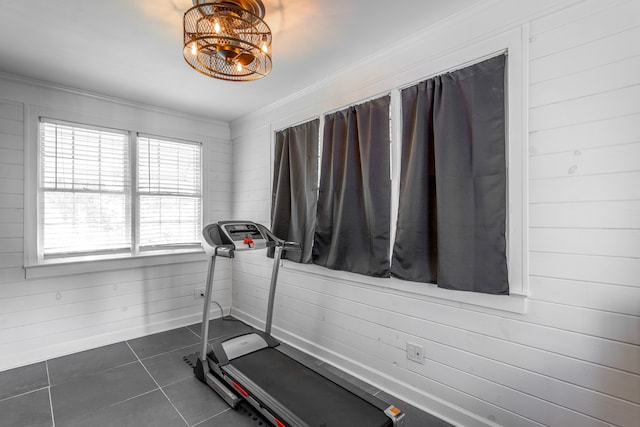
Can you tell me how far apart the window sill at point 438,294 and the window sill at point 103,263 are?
1901 millimetres

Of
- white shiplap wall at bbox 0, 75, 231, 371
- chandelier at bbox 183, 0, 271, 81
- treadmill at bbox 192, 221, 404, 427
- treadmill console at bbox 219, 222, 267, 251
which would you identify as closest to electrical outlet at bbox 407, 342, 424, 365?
treadmill at bbox 192, 221, 404, 427

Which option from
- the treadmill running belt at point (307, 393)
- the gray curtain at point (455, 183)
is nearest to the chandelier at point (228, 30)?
the gray curtain at point (455, 183)

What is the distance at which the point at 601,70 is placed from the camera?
4.90ft

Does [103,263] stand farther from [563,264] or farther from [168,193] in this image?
[563,264]

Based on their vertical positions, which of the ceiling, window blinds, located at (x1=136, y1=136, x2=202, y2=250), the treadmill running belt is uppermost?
the ceiling

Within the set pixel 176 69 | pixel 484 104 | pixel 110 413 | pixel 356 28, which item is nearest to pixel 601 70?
pixel 484 104

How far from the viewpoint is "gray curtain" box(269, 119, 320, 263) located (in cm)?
302

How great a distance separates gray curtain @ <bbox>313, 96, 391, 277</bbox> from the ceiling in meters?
0.47

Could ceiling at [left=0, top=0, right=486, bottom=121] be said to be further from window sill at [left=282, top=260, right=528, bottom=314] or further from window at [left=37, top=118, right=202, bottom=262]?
window sill at [left=282, top=260, right=528, bottom=314]

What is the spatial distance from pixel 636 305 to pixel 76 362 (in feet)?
13.4

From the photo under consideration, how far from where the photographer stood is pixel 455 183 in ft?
6.37

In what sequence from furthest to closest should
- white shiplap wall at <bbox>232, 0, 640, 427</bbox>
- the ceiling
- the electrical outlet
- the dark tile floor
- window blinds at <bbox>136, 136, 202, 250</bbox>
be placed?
1. window blinds at <bbox>136, 136, 202, 250</bbox>
2. the electrical outlet
3. the dark tile floor
4. the ceiling
5. white shiplap wall at <bbox>232, 0, 640, 427</bbox>

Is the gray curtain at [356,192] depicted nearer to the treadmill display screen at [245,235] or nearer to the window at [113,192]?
the treadmill display screen at [245,235]

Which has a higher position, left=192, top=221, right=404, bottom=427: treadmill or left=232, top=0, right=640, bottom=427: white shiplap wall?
left=232, top=0, right=640, bottom=427: white shiplap wall
